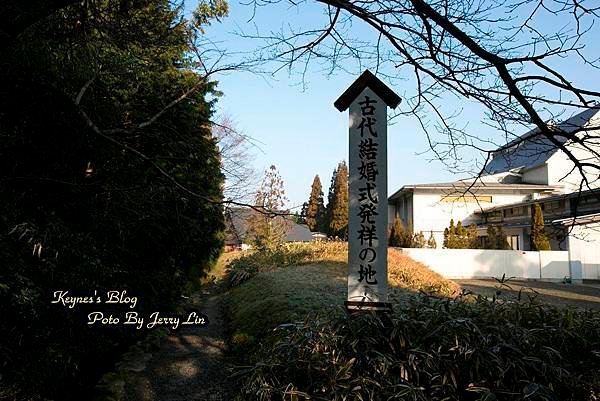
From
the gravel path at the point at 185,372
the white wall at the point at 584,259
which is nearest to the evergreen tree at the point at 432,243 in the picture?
the white wall at the point at 584,259

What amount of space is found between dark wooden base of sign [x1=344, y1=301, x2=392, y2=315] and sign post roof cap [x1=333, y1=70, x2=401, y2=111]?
189 centimetres

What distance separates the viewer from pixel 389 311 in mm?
3822

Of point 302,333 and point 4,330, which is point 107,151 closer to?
point 4,330

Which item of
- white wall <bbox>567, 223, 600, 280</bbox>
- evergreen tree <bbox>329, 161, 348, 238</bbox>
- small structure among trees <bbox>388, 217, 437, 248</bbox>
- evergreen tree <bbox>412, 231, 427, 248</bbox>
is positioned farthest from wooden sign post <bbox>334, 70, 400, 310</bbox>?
evergreen tree <bbox>329, 161, 348, 238</bbox>

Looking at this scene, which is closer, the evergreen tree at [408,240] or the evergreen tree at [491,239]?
the evergreen tree at [491,239]

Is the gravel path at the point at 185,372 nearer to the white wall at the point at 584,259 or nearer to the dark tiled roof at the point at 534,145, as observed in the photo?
the dark tiled roof at the point at 534,145

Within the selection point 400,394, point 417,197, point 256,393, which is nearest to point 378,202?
point 400,394

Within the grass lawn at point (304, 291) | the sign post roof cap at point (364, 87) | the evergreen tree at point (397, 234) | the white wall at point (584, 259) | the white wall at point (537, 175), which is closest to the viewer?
the sign post roof cap at point (364, 87)

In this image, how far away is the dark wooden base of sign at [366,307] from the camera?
382cm

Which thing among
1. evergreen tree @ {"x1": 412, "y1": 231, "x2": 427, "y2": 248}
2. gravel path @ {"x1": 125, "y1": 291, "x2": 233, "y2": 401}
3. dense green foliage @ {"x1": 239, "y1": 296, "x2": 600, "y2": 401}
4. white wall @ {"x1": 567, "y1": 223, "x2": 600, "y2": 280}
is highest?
evergreen tree @ {"x1": 412, "y1": 231, "x2": 427, "y2": 248}

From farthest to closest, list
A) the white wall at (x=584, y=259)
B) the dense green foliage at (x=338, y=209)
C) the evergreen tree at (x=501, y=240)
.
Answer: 1. the dense green foliage at (x=338, y=209)
2. the evergreen tree at (x=501, y=240)
3. the white wall at (x=584, y=259)

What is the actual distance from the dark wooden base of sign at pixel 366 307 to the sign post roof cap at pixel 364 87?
1.89 m

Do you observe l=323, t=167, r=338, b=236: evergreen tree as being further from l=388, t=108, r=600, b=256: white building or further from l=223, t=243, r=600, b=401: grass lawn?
l=223, t=243, r=600, b=401: grass lawn

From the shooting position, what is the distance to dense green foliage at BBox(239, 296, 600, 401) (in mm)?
2945
